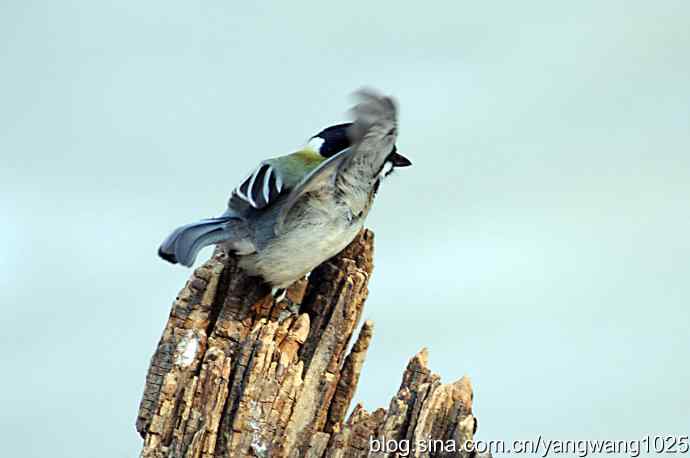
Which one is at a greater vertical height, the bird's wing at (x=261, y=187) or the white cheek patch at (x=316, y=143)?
the white cheek patch at (x=316, y=143)

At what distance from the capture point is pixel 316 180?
8.11 meters

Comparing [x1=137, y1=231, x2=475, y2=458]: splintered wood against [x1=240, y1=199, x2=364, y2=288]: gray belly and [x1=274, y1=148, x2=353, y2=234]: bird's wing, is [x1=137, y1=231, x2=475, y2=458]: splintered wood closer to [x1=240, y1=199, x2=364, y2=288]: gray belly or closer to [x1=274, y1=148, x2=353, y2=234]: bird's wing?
[x1=240, y1=199, x2=364, y2=288]: gray belly

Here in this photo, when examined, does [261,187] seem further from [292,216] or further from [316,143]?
[316,143]

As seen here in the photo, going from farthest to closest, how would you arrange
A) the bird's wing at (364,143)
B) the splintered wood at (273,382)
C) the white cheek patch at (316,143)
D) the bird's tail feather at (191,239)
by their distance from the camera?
the white cheek patch at (316,143) < the bird's tail feather at (191,239) < the bird's wing at (364,143) < the splintered wood at (273,382)

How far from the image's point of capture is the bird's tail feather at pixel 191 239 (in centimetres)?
798

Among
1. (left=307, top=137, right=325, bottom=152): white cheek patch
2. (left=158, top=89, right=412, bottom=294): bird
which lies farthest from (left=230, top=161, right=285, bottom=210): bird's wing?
(left=307, top=137, right=325, bottom=152): white cheek patch

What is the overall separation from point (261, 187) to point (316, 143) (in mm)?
652

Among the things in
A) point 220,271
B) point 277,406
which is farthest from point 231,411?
point 220,271

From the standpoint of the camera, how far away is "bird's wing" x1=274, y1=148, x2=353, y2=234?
26.2 feet

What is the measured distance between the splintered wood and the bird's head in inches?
27.3

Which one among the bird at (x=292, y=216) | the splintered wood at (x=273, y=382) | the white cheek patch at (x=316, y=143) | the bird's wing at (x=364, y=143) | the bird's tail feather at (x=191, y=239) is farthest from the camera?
the white cheek patch at (x=316, y=143)

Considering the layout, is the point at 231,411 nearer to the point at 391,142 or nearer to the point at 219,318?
the point at 219,318

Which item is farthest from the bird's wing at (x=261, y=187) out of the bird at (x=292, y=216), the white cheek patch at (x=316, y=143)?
the white cheek patch at (x=316, y=143)

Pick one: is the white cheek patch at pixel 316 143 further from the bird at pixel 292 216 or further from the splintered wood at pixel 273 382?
the splintered wood at pixel 273 382
